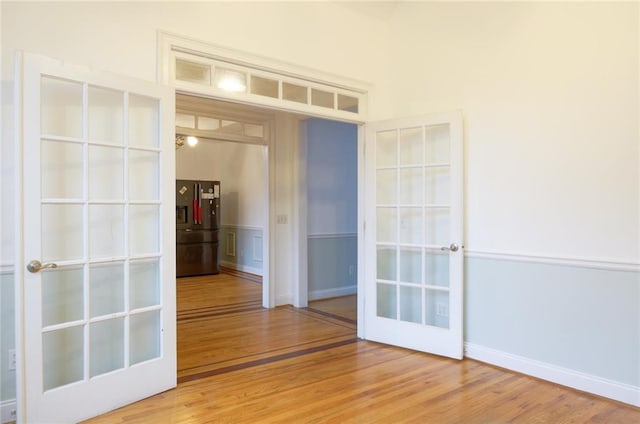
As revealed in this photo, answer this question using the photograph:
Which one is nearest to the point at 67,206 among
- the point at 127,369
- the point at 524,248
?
the point at 127,369

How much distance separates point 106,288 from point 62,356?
421 millimetres

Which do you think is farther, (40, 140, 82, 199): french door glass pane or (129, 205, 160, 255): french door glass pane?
(129, 205, 160, 255): french door glass pane

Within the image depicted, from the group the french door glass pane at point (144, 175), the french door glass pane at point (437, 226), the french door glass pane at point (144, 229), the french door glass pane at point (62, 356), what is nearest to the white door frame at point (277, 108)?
the french door glass pane at point (144, 175)

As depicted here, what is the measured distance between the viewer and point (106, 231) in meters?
2.58

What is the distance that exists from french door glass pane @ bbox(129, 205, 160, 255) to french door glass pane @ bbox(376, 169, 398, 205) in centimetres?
195

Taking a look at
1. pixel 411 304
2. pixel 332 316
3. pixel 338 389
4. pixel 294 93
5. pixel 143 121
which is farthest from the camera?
pixel 332 316

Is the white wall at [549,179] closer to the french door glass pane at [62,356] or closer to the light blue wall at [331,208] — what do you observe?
the light blue wall at [331,208]

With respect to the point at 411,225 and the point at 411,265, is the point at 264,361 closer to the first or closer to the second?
the point at 411,265

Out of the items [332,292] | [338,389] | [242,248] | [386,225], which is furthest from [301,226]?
[242,248]

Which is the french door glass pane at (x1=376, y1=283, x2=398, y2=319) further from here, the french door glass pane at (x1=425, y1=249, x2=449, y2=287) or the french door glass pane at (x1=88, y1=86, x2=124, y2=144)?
the french door glass pane at (x1=88, y1=86, x2=124, y2=144)

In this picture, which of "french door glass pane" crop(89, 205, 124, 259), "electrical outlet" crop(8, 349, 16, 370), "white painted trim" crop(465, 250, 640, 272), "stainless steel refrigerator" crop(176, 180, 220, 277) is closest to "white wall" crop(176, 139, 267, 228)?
"stainless steel refrigerator" crop(176, 180, 220, 277)

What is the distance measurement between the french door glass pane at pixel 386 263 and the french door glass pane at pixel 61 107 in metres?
2.54

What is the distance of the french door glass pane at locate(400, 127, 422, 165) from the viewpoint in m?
3.72

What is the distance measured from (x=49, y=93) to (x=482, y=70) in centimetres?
301
